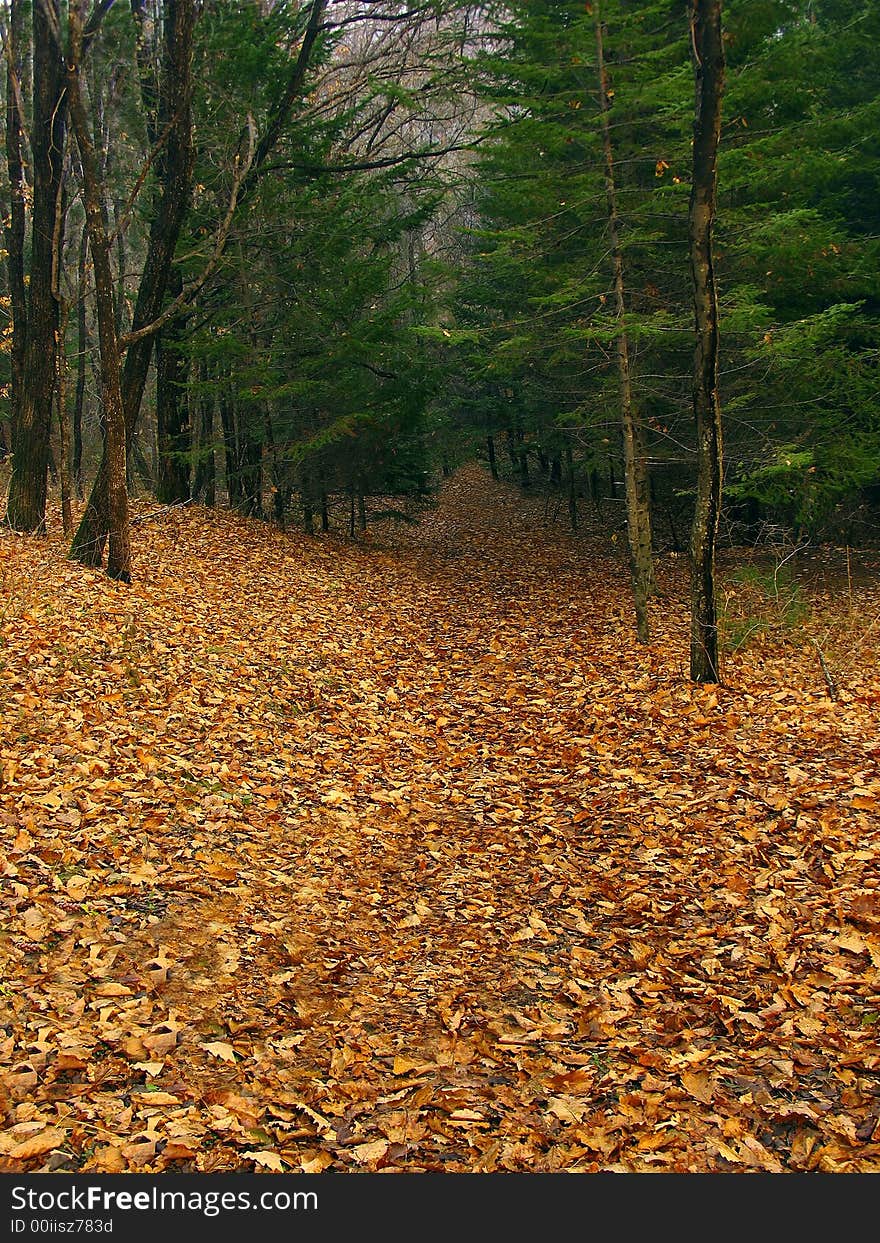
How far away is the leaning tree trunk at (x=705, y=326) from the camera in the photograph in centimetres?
828

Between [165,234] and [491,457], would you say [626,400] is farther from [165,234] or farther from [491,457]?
[491,457]

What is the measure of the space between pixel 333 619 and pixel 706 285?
719 cm

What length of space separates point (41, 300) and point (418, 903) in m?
11.2

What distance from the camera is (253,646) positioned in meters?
11.1

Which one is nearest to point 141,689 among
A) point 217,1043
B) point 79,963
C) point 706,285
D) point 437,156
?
point 79,963

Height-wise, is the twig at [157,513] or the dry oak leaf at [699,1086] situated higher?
the twig at [157,513]

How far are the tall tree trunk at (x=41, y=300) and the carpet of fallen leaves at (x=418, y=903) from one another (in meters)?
2.46

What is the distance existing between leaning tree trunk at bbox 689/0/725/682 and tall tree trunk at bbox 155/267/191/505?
33.6 ft

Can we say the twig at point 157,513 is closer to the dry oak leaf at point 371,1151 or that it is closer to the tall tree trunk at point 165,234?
the tall tree trunk at point 165,234

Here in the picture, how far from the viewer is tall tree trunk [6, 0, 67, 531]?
480 inches

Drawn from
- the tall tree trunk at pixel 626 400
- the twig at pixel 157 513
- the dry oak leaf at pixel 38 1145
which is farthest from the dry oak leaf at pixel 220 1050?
the twig at pixel 157 513

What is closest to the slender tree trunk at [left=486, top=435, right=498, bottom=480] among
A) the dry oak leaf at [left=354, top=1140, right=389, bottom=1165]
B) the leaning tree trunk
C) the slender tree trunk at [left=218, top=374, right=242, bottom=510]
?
the slender tree trunk at [left=218, top=374, right=242, bottom=510]

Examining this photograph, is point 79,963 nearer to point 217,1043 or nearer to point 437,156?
point 217,1043

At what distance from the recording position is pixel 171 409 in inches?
680
